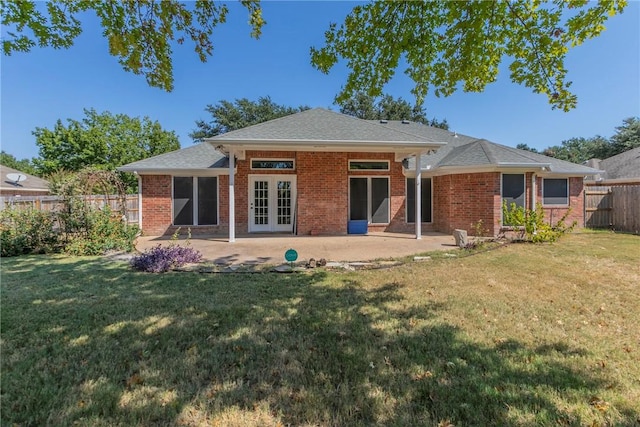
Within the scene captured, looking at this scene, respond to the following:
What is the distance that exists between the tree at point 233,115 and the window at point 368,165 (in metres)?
22.1

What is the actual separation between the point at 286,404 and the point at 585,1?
551cm

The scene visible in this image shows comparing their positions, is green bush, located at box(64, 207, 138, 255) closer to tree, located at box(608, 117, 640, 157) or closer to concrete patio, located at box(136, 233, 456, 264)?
concrete patio, located at box(136, 233, 456, 264)

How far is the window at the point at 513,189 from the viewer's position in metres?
11.1

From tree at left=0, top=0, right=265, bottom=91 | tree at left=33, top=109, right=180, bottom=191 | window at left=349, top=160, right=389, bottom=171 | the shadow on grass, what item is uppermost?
tree at left=33, top=109, right=180, bottom=191

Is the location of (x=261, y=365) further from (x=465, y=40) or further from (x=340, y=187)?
(x=340, y=187)

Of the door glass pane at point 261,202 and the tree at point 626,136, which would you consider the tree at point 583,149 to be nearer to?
the tree at point 626,136

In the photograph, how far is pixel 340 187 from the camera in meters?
11.9

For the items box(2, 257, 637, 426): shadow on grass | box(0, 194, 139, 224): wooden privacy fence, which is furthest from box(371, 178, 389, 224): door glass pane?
box(0, 194, 139, 224): wooden privacy fence

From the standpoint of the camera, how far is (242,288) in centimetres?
494

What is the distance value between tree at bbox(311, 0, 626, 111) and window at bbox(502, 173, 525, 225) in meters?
7.26

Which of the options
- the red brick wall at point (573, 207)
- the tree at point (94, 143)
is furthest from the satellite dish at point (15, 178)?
the red brick wall at point (573, 207)

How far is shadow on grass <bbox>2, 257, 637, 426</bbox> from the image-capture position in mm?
2119

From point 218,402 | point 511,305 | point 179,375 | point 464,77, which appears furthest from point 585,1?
point 179,375

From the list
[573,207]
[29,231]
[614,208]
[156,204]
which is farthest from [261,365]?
[614,208]
